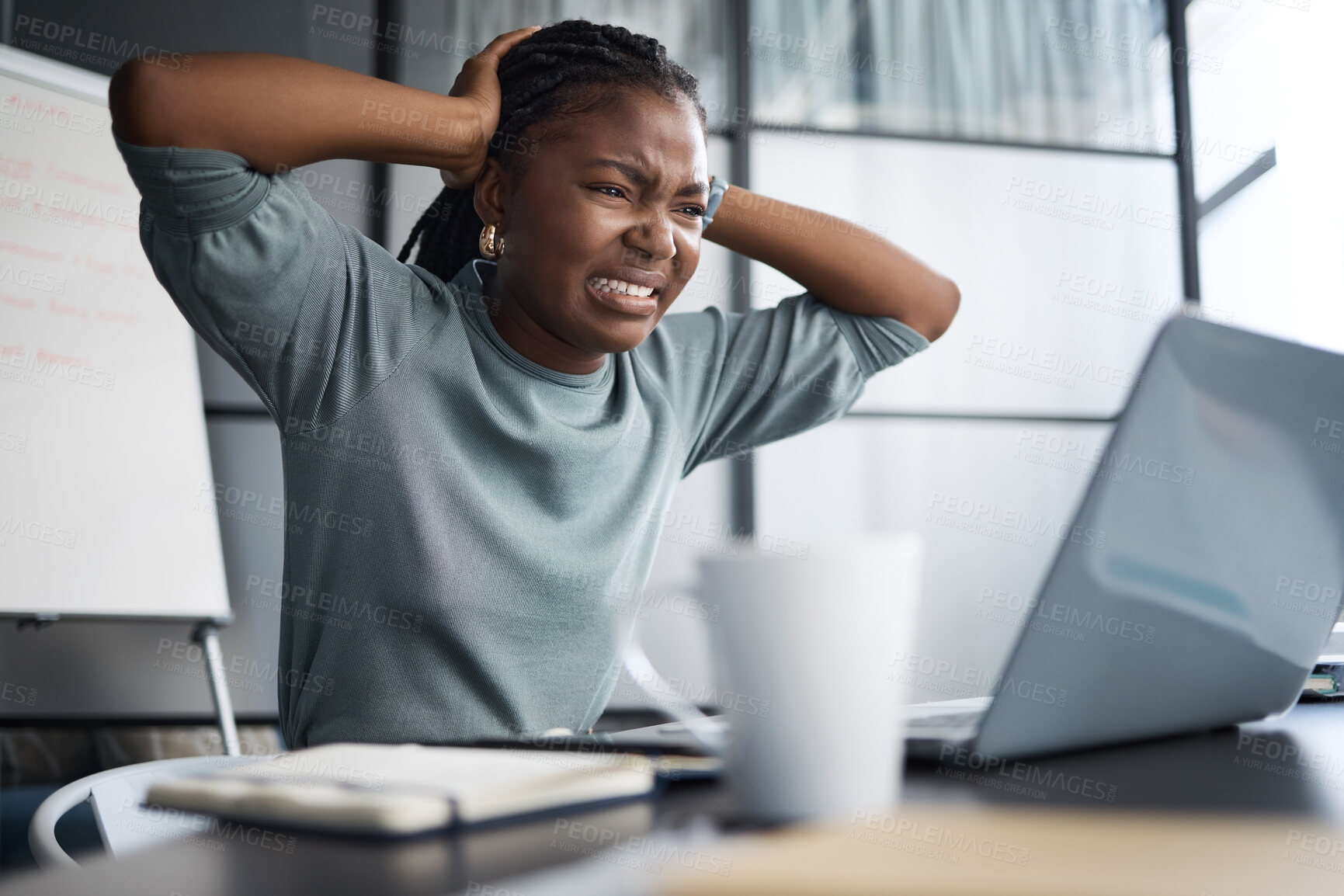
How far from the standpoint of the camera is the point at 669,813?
0.41 m

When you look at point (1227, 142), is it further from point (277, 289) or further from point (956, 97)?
point (277, 289)

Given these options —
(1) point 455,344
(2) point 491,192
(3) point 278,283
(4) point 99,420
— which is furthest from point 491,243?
(4) point 99,420

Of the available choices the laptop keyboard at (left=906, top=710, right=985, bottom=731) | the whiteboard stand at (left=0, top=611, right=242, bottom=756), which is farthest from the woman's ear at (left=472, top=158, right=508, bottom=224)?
the whiteboard stand at (left=0, top=611, right=242, bottom=756)

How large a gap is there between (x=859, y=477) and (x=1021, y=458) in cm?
48

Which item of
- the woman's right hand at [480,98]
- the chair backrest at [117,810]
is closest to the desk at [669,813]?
the chair backrest at [117,810]

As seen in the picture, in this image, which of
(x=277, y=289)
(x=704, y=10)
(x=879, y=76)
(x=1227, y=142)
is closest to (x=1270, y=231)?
(x=1227, y=142)

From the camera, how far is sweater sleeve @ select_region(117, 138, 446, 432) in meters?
0.90

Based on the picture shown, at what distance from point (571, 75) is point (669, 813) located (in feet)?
3.12

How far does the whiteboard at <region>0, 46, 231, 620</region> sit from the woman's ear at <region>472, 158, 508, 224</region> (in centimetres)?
117

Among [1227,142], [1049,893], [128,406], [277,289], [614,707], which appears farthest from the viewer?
[1227,142]

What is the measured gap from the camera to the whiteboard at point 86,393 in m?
1.93

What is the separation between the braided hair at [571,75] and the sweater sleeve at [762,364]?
304 millimetres

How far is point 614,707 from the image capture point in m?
2.42

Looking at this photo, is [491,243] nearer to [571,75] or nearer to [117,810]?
[571,75]
